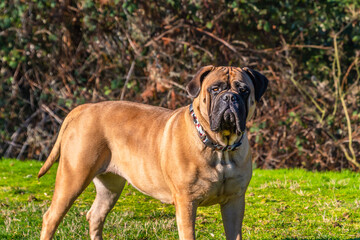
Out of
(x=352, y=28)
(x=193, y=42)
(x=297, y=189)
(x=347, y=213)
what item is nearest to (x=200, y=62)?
(x=193, y=42)

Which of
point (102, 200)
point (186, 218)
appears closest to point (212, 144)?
point (186, 218)

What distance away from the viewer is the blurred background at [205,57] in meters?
9.62

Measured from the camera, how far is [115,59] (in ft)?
33.1

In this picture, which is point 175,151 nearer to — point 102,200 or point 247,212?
point 102,200

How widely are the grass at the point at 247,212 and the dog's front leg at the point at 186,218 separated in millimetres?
1229

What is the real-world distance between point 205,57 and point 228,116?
5.93 meters

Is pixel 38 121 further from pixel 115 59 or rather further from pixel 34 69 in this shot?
pixel 115 59

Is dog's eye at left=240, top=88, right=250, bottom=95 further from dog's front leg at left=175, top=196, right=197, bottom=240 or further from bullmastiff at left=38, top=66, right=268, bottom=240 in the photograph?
dog's front leg at left=175, top=196, right=197, bottom=240

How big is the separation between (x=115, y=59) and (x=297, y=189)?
4.24 meters

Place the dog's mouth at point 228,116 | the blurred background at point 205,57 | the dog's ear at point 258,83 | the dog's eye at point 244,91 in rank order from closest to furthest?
1. the dog's mouth at point 228,116
2. the dog's eye at point 244,91
3. the dog's ear at point 258,83
4. the blurred background at point 205,57

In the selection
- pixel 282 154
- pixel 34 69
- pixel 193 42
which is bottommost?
pixel 282 154

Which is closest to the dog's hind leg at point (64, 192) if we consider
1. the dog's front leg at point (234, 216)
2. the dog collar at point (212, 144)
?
the dog collar at point (212, 144)

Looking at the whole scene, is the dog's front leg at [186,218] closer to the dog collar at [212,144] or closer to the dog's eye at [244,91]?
the dog collar at [212,144]

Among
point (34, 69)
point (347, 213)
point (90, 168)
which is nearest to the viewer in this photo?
point (90, 168)
